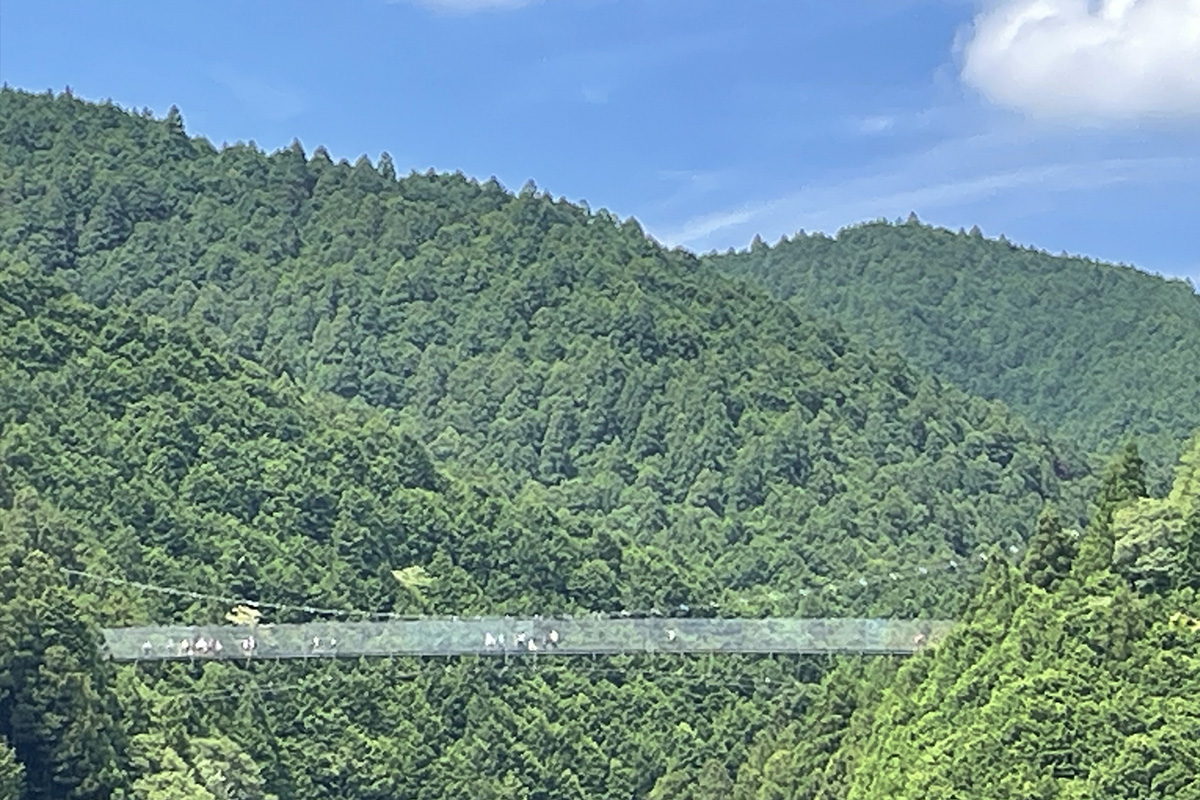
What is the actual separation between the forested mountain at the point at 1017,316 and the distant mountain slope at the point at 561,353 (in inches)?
956

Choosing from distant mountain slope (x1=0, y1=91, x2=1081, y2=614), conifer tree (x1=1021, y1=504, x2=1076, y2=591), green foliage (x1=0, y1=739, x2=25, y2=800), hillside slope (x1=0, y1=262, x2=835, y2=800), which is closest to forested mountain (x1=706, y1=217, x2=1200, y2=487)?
distant mountain slope (x1=0, y1=91, x2=1081, y2=614)

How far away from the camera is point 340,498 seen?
66250 mm

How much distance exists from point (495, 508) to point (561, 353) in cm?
2125

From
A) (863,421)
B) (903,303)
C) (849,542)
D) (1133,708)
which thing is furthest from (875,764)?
(903,303)

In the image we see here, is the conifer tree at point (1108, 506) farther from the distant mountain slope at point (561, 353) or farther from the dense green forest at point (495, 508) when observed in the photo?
the distant mountain slope at point (561, 353)

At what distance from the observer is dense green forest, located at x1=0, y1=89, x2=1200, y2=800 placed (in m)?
41.6

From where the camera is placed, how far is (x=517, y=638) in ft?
156

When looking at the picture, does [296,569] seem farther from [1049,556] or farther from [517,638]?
[1049,556]

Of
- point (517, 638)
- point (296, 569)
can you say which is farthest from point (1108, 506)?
point (296, 569)

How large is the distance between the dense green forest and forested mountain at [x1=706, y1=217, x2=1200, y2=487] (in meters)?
23.7

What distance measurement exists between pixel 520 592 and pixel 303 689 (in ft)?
38.5

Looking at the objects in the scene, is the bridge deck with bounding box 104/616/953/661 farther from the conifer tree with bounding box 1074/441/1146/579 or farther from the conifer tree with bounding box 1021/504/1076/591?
the conifer tree with bounding box 1074/441/1146/579

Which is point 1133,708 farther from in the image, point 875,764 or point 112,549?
point 112,549

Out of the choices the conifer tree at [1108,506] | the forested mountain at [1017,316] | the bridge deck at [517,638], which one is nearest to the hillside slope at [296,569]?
the bridge deck at [517,638]
